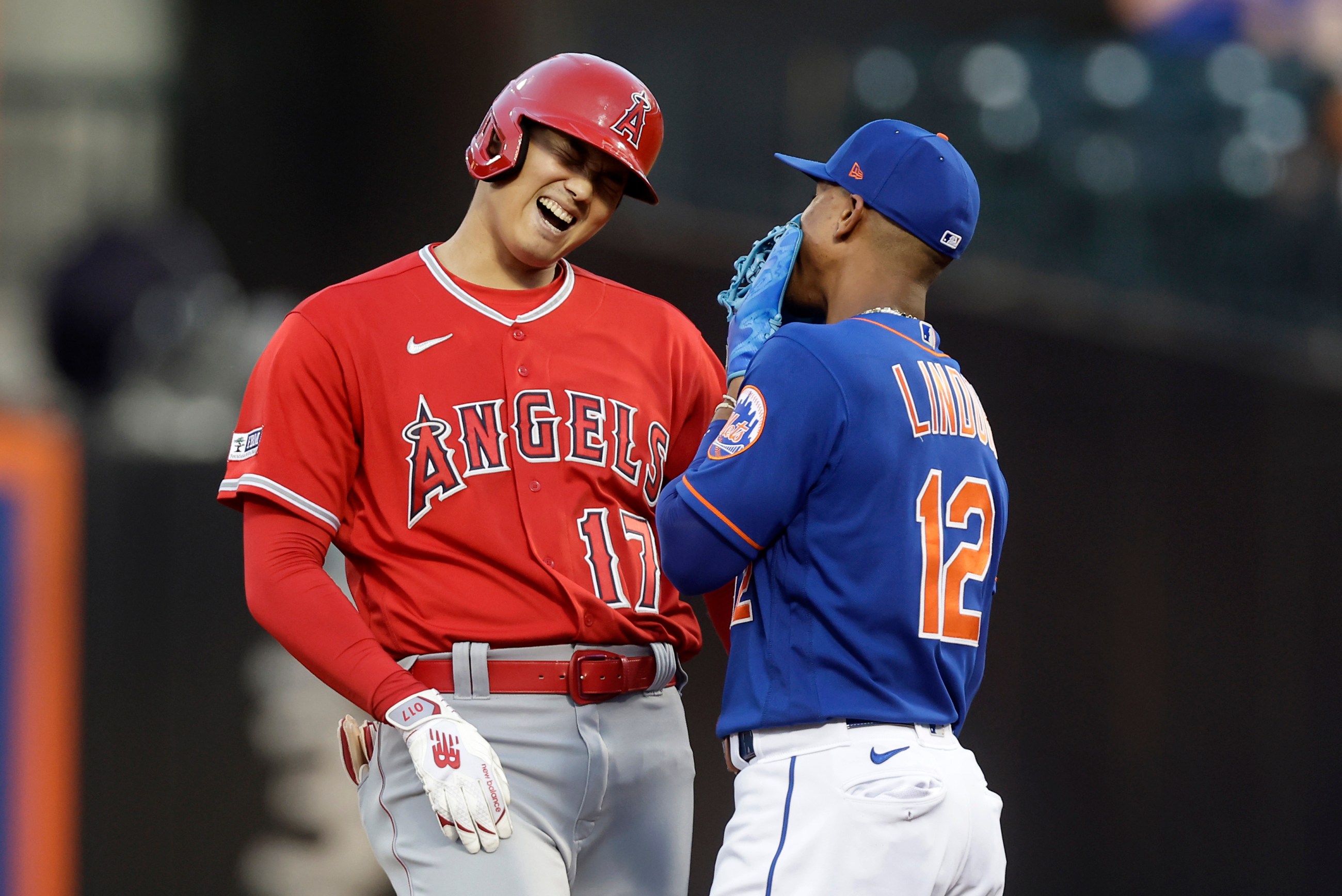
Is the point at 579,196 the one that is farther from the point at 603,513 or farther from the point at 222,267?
the point at 222,267

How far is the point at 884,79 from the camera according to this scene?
4.03 m

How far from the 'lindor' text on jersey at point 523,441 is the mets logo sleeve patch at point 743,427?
24cm

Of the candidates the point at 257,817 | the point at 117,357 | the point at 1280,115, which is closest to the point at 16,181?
the point at 117,357

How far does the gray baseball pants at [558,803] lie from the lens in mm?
→ 1648

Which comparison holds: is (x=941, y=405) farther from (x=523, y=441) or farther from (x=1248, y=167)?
(x=1248, y=167)

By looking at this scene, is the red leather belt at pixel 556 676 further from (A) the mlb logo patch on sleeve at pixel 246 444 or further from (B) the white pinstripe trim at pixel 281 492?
(A) the mlb logo patch on sleeve at pixel 246 444

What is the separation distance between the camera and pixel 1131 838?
13.1 ft

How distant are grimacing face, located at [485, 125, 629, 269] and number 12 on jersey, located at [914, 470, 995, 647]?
1.98ft

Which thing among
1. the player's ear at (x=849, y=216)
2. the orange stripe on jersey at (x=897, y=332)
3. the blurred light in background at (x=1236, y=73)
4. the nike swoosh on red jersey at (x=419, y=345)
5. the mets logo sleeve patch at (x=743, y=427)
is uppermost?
the blurred light in background at (x=1236, y=73)

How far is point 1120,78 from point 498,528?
10.7 feet

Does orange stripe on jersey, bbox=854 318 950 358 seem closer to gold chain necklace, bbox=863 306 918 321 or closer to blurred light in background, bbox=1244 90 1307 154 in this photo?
gold chain necklace, bbox=863 306 918 321

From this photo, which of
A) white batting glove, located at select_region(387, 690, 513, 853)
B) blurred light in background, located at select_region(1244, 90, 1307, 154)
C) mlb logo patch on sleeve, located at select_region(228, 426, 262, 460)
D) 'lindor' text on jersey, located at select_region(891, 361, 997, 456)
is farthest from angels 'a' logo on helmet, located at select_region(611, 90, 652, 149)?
blurred light in background, located at select_region(1244, 90, 1307, 154)

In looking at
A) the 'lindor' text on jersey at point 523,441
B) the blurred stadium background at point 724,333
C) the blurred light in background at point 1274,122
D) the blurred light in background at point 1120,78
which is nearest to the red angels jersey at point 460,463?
the 'lindor' text on jersey at point 523,441

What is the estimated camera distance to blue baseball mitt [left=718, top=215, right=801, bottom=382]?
1.76 meters
